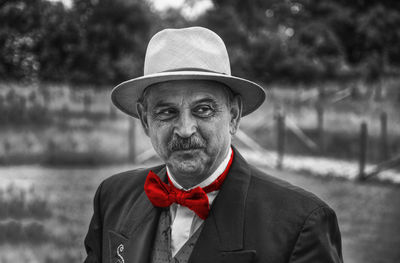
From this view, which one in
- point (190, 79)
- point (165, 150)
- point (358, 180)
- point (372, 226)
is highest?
point (190, 79)

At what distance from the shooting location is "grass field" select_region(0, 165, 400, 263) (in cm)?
448

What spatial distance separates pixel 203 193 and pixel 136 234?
1.32 feet

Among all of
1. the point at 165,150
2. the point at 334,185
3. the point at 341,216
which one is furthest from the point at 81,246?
the point at 334,185

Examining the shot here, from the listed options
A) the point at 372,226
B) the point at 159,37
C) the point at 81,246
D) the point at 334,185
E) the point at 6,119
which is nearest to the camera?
the point at 159,37

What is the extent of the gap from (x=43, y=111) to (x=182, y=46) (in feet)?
30.8

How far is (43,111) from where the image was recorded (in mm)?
10781

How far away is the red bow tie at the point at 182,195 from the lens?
78.9 inches

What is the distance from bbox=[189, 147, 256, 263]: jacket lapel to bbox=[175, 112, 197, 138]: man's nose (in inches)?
11.4

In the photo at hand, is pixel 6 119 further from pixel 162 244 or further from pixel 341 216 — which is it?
pixel 162 244

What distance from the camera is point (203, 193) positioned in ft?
6.57

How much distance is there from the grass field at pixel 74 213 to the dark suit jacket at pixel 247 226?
245 centimetres

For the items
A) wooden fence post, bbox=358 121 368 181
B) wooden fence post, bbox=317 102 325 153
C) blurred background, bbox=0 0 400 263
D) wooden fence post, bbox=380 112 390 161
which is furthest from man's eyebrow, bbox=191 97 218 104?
wooden fence post, bbox=317 102 325 153

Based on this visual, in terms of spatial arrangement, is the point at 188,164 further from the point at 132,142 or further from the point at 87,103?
the point at 87,103

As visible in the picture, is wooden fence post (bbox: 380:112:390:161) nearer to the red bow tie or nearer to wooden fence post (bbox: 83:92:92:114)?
wooden fence post (bbox: 83:92:92:114)
